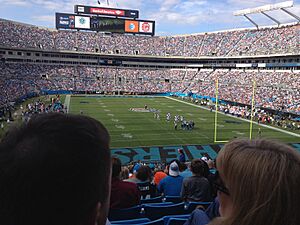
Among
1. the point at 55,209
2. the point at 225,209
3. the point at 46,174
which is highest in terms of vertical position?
the point at 46,174

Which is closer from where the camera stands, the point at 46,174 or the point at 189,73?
the point at 46,174

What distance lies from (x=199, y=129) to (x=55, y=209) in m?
28.3

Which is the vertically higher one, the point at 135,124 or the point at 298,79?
the point at 298,79

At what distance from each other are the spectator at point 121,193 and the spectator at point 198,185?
3.15 ft

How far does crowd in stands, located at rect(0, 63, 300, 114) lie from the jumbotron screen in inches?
366

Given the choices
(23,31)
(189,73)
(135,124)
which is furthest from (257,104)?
(23,31)

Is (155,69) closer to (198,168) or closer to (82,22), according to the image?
(82,22)

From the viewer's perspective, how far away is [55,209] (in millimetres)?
1098

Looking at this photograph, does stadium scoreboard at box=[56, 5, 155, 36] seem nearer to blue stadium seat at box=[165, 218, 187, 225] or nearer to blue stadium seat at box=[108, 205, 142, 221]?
blue stadium seat at box=[108, 205, 142, 221]

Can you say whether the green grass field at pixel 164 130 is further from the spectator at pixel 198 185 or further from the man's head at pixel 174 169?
the spectator at pixel 198 185

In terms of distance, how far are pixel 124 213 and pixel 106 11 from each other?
70888 millimetres

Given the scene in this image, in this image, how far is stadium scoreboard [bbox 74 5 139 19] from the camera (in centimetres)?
6872

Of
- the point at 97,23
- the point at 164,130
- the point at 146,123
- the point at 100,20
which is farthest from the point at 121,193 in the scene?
the point at 100,20

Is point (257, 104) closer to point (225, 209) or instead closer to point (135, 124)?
point (135, 124)
